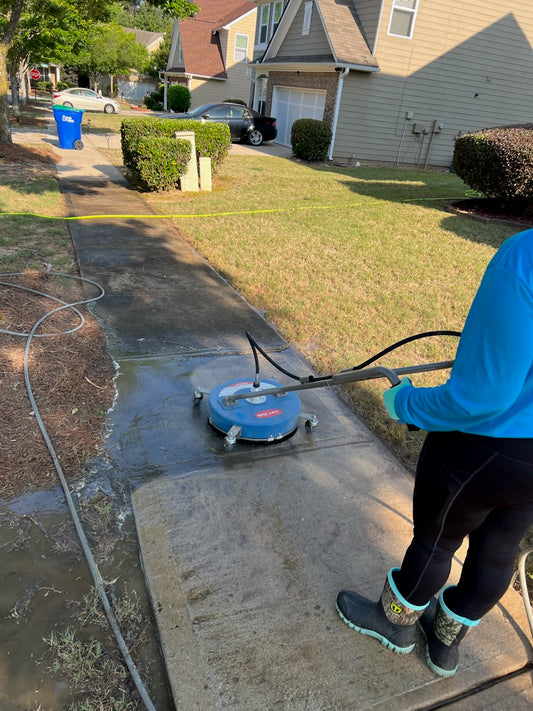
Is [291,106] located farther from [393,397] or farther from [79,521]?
[393,397]

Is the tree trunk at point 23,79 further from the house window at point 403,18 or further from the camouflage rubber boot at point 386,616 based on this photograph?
the camouflage rubber boot at point 386,616

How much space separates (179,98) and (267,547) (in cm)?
3129

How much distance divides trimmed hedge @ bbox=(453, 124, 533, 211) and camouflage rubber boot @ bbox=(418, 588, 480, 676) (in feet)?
29.2

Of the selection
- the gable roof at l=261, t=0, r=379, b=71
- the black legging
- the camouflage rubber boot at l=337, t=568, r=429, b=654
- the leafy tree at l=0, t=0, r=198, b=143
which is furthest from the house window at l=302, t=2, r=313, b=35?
the camouflage rubber boot at l=337, t=568, r=429, b=654

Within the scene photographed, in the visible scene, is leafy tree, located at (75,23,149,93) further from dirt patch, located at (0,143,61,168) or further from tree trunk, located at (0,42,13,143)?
tree trunk, located at (0,42,13,143)

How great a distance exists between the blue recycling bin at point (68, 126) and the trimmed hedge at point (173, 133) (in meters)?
4.51

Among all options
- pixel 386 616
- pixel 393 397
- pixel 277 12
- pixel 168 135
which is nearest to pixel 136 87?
pixel 277 12

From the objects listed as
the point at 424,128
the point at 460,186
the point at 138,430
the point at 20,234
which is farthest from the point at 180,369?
the point at 424,128

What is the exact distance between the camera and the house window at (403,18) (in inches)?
608

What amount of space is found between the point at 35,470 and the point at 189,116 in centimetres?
1719

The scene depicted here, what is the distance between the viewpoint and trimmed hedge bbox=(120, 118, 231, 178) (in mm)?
9539

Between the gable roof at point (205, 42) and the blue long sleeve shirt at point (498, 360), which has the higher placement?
the gable roof at point (205, 42)

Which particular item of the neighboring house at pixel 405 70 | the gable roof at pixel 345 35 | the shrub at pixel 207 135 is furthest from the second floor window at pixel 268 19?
the shrub at pixel 207 135

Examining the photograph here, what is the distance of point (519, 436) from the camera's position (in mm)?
1413
